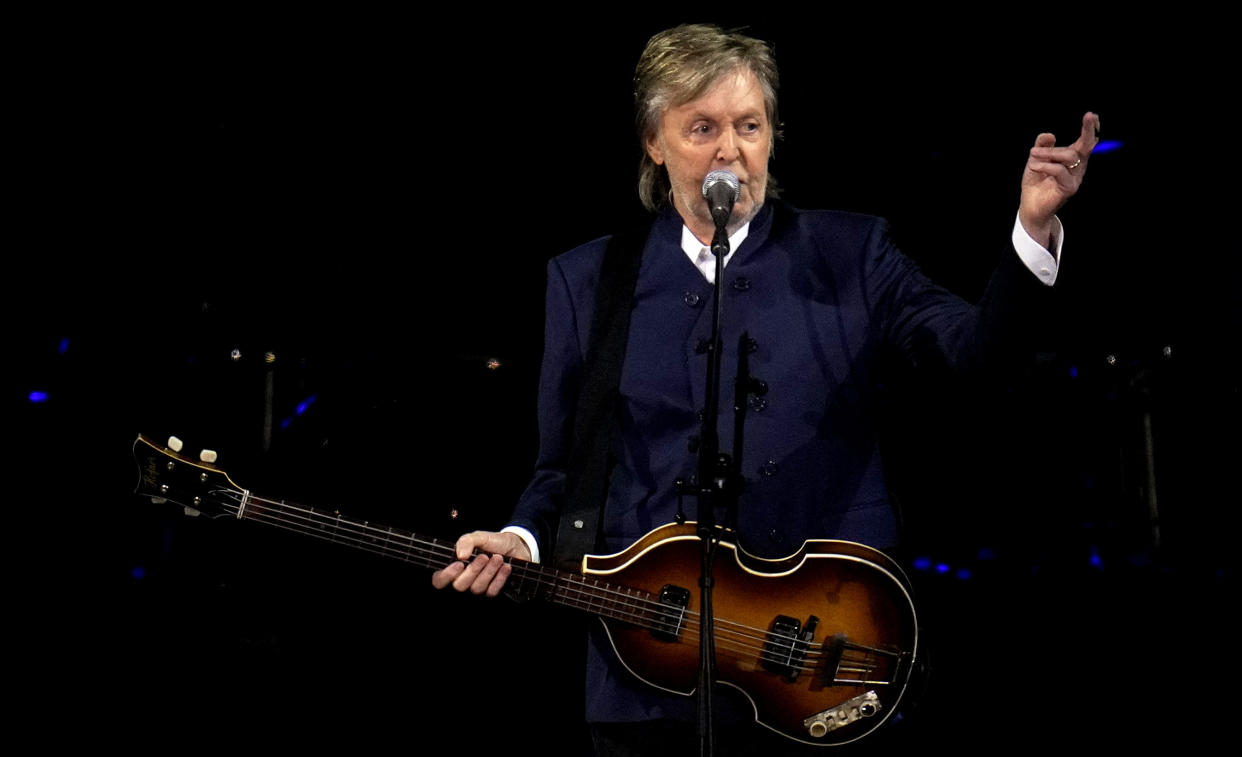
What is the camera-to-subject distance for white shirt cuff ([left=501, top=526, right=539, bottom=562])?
2660mm

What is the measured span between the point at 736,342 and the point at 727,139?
0.52 m

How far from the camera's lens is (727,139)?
266cm

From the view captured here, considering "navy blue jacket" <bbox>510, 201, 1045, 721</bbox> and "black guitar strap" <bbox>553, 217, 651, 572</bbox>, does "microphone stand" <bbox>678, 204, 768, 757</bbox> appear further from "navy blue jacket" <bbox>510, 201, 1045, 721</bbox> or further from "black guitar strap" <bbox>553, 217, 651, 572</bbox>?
"black guitar strap" <bbox>553, 217, 651, 572</bbox>

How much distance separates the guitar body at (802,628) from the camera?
7.68 feet

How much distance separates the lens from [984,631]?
13.8 feet

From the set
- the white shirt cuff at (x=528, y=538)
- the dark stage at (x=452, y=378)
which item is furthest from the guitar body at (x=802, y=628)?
the dark stage at (x=452, y=378)

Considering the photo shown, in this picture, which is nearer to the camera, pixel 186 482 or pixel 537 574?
pixel 537 574

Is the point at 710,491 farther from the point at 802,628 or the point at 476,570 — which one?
the point at 476,570

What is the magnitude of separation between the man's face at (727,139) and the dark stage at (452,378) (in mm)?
1778

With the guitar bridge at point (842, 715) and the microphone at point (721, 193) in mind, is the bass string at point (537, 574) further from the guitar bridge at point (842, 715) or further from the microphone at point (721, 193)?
the microphone at point (721, 193)

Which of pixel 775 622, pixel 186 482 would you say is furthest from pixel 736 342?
pixel 186 482

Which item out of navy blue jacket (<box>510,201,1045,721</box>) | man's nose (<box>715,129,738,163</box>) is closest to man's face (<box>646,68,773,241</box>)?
man's nose (<box>715,129,738,163</box>)

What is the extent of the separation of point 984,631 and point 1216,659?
2.77ft

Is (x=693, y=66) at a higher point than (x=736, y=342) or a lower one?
higher
